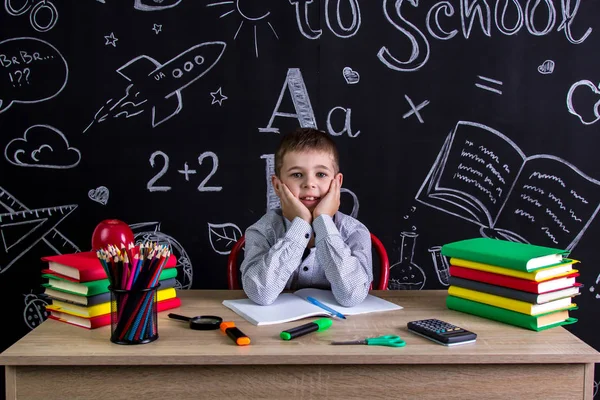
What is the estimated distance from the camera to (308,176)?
2.03 m

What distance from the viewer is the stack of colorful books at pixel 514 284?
5.01 ft

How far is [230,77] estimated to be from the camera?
2.70 meters

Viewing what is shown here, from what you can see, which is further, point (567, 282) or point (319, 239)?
point (319, 239)

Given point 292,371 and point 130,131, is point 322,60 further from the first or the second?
point 292,371

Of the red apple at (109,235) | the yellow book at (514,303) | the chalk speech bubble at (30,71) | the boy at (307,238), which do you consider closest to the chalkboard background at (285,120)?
the chalk speech bubble at (30,71)

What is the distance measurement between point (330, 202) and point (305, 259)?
Result: 0.23 metres

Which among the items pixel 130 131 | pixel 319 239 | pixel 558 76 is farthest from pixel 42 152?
pixel 558 76

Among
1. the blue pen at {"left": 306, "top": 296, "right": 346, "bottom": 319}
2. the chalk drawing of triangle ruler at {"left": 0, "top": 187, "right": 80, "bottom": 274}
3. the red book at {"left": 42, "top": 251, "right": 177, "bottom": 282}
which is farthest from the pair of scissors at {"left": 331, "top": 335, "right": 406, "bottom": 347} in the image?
the chalk drawing of triangle ruler at {"left": 0, "top": 187, "right": 80, "bottom": 274}

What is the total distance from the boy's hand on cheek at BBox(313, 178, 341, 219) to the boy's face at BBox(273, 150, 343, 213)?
0.03 meters

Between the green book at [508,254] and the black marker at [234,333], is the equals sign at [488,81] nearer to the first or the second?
the green book at [508,254]

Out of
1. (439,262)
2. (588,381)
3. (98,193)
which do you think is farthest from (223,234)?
(588,381)

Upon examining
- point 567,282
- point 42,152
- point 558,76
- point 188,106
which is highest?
point 558,76

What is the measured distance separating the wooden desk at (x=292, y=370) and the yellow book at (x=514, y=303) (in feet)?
0.45

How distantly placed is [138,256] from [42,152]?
5.12ft
